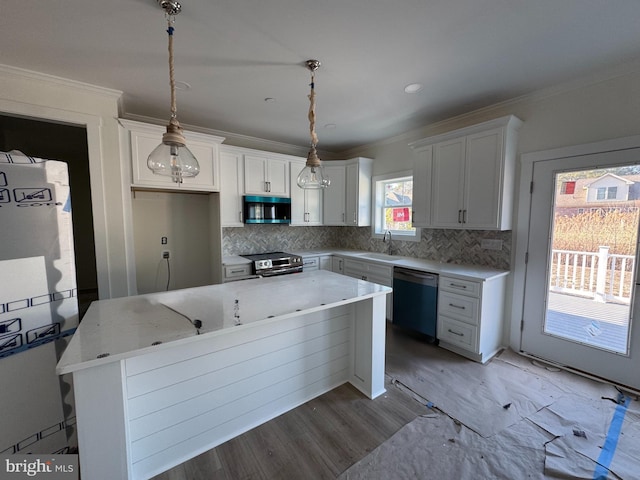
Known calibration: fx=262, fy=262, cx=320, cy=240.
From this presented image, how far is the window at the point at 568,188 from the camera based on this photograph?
8.05ft

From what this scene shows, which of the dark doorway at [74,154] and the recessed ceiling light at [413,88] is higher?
the recessed ceiling light at [413,88]

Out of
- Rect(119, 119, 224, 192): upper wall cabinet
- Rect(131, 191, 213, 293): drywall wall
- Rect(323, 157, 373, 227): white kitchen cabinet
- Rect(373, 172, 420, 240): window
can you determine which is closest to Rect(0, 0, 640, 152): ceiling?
Rect(119, 119, 224, 192): upper wall cabinet

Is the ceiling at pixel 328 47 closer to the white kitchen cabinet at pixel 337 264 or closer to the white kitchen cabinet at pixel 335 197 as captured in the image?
the white kitchen cabinet at pixel 335 197

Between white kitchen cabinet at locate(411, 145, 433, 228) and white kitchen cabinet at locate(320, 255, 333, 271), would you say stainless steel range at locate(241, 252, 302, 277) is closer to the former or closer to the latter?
white kitchen cabinet at locate(320, 255, 333, 271)

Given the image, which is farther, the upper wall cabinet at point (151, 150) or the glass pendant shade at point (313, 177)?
the upper wall cabinet at point (151, 150)

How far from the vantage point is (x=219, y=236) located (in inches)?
139

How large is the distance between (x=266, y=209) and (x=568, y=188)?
342 centimetres

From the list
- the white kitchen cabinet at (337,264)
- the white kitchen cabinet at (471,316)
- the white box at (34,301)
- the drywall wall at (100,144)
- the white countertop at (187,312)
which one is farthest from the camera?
the white kitchen cabinet at (337,264)

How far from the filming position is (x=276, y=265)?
361 centimetres

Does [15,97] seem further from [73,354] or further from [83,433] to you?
[83,433]

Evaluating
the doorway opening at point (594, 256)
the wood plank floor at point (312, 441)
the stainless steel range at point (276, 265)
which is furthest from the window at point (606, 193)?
the stainless steel range at point (276, 265)

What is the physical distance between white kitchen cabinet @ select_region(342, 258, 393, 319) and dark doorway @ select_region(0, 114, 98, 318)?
382cm

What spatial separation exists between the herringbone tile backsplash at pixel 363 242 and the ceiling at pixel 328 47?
5.08ft

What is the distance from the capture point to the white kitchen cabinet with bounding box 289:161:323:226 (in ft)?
13.6
